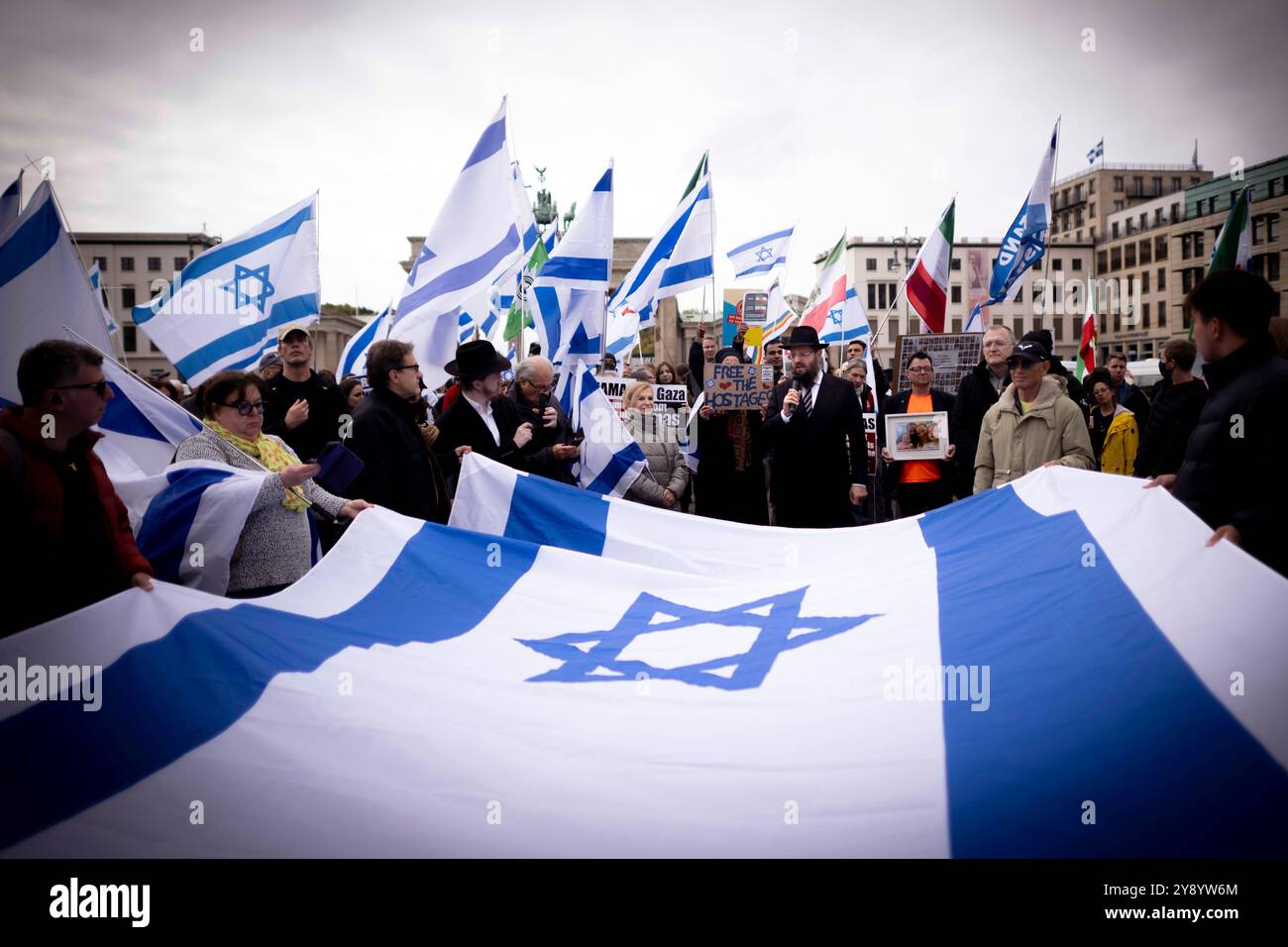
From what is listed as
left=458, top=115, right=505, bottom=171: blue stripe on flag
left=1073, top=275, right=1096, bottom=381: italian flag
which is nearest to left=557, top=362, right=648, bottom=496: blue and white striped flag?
left=458, top=115, right=505, bottom=171: blue stripe on flag

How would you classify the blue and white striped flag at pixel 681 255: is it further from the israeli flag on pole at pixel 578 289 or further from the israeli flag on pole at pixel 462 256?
the israeli flag on pole at pixel 462 256

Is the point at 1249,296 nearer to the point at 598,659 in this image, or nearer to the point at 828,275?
the point at 598,659

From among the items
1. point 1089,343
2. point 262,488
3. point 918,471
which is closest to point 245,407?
point 262,488

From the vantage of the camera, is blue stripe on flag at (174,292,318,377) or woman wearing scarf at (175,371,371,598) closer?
woman wearing scarf at (175,371,371,598)

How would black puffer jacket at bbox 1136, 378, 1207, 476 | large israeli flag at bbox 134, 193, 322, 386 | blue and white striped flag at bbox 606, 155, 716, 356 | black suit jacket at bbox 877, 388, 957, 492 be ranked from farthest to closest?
blue and white striped flag at bbox 606, 155, 716, 356
black suit jacket at bbox 877, 388, 957, 492
large israeli flag at bbox 134, 193, 322, 386
black puffer jacket at bbox 1136, 378, 1207, 476

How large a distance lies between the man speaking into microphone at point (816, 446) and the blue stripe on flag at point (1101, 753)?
3190mm

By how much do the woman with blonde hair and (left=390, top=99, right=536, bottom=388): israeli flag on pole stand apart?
1409 mm

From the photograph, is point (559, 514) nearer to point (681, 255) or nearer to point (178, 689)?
point (178, 689)

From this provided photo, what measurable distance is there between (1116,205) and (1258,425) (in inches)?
4008

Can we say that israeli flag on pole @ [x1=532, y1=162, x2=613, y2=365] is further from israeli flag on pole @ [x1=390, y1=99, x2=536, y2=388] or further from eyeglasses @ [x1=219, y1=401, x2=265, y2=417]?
eyeglasses @ [x1=219, y1=401, x2=265, y2=417]

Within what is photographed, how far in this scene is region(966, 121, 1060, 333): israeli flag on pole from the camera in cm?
952

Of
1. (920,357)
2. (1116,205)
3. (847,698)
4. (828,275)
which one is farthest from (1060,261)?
(847,698)

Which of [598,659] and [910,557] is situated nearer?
[598,659]
